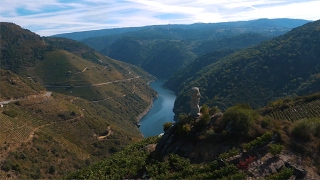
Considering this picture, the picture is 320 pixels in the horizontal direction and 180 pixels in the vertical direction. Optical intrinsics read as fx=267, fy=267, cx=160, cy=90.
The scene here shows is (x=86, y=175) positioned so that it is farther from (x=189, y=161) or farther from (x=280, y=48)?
(x=280, y=48)

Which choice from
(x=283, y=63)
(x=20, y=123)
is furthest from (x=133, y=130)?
(x=283, y=63)

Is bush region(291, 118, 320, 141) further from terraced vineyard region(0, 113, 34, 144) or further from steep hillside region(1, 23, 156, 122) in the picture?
steep hillside region(1, 23, 156, 122)

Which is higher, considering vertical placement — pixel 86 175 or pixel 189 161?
pixel 189 161

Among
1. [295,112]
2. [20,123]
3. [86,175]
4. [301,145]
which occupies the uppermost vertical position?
[301,145]

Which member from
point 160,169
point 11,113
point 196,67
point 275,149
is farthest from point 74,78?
point 275,149

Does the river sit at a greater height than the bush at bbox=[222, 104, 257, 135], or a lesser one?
lesser

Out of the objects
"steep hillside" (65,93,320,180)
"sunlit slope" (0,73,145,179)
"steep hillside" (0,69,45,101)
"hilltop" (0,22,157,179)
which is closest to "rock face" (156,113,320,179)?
"steep hillside" (65,93,320,180)

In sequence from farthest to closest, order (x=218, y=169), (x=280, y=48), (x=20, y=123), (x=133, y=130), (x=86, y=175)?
Result: (x=280, y=48)
(x=133, y=130)
(x=20, y=123)
(x=86, y=175)
(x=218, y=169)
